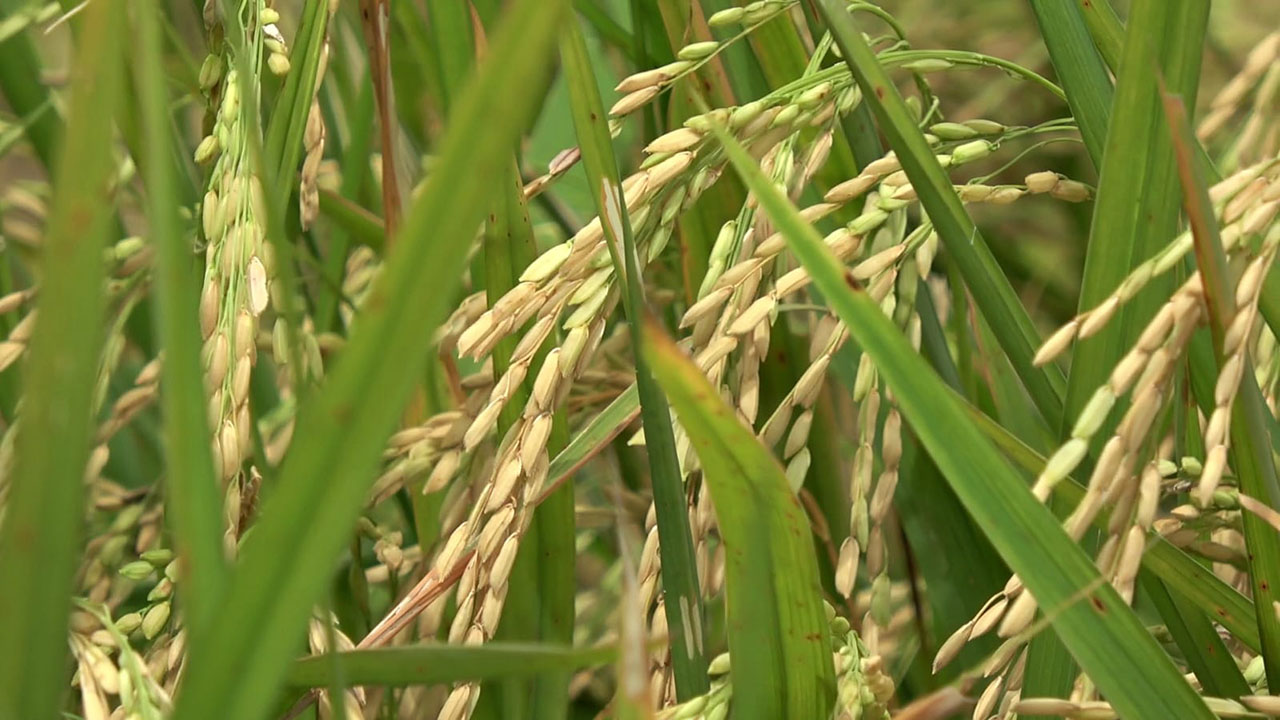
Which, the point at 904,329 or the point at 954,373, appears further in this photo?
the point at 954,373

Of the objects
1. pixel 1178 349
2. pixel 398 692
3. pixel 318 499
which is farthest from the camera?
pixel 398 692

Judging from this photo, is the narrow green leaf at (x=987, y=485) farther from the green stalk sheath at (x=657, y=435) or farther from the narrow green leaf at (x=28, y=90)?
the narrow green leaf at (x=28, y=90)

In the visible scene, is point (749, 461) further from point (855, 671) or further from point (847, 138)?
point (847, 138)

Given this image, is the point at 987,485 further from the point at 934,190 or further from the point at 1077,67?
the point at 1077,67

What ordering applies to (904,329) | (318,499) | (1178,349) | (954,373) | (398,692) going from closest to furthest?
1. (318,499)
2. (1178,349)
3. (904,329)
4. (954,373)
5. (398,692)

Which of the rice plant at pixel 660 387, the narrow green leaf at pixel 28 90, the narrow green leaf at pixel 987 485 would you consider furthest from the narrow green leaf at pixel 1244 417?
the narrow green leaf at pixel 28 90

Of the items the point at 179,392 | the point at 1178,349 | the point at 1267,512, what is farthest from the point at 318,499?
the point at 1267,512

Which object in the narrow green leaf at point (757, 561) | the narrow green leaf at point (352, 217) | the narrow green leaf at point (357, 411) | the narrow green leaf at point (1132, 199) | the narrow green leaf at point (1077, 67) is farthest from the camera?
→ the narrow green leaf at point (352, 217)
